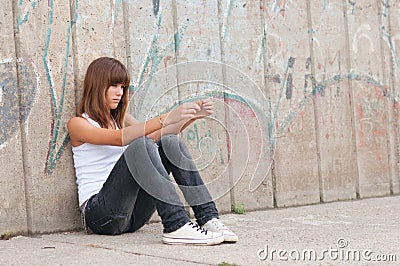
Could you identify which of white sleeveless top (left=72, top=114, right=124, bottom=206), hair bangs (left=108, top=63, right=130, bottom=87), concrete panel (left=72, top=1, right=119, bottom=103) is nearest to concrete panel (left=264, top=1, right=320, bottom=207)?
concrete panel (left=72, top=1, right=119, bottom=103)

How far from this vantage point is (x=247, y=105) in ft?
14.6

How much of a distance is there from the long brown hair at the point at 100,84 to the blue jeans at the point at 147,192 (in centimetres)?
38

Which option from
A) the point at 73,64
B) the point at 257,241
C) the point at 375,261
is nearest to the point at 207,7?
the point at 73,64

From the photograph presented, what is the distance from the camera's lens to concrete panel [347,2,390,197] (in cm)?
509

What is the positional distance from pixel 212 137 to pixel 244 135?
0.42 m

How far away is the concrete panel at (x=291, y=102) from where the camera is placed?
4.62m

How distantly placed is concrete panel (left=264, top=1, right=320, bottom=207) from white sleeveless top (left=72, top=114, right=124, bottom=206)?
1.36 metres

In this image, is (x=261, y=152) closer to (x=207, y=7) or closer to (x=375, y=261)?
(x=207, y=7)

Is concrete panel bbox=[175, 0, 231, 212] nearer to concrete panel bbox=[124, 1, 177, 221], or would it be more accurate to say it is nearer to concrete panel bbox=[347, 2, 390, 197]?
concrete panel bbox=[124, 1, 177, 221]

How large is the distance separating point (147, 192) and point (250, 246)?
540mm

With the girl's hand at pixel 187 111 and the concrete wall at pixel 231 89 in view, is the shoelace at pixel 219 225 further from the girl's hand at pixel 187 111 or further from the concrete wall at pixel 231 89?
the concrete wall at pixel 231 89

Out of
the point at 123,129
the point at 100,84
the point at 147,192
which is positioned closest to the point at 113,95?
the point at 100,84

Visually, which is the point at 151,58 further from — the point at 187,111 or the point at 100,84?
the point at 187,111

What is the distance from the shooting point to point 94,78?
3.62 m
